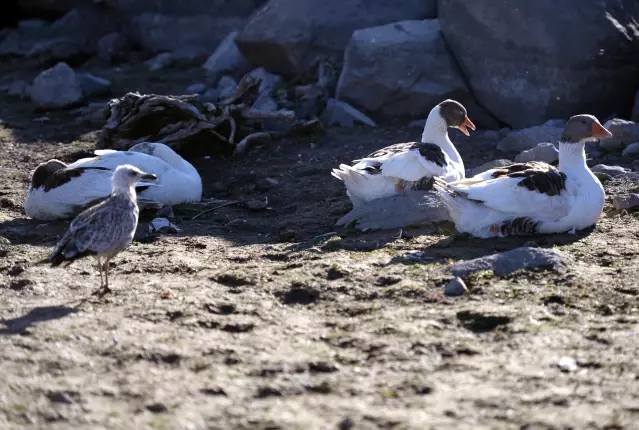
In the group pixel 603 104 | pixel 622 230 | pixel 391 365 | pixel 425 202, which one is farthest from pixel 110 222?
pixel 603 104

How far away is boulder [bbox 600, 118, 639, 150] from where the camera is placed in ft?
32.9

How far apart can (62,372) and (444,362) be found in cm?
179

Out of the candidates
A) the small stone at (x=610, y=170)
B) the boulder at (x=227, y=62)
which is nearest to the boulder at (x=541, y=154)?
the small stone at (x=610, y=170)

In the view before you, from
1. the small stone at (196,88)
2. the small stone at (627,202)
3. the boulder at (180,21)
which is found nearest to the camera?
the small stone at (627,202)

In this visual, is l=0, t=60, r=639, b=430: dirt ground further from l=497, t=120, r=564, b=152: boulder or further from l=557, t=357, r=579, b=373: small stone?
l=497, t=120, r=564, b=152: boulder

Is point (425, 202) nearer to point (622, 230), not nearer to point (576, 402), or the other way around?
point (622, 230)

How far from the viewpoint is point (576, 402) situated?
14.0 feet

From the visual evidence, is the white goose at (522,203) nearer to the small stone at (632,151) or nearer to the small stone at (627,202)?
the small stone at (627,202)

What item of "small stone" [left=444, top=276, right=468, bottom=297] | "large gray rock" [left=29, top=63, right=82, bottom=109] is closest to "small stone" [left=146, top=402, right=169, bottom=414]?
"small stone" [left=444, top=276, right=468, bottom=297]

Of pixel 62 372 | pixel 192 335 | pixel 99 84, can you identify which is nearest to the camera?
pixel 62 372

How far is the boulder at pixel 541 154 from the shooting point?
31.7 feet

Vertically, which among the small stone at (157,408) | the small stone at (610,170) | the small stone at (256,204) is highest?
the small stone at (157,408)

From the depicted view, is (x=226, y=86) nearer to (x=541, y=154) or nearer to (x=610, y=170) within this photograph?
(x=541, y=154)

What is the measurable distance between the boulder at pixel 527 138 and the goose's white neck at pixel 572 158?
2.60 meters
